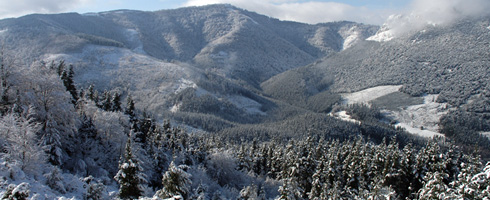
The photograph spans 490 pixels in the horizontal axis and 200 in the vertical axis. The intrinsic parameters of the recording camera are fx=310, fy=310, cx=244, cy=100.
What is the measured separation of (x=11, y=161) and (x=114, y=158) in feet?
66.5

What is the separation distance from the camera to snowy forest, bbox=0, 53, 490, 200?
25.2 meters

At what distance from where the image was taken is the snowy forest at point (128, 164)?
82.6 feet

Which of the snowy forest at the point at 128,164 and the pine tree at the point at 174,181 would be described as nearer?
the pine tree at the point at 174,181

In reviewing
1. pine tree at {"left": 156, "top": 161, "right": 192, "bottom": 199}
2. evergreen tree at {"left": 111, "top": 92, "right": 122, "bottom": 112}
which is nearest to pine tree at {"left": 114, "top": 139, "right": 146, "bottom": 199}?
pine tree at {"left": 156, "top": 161, "right": 192, "bottom": 199}

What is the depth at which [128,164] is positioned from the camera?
25.1 metres

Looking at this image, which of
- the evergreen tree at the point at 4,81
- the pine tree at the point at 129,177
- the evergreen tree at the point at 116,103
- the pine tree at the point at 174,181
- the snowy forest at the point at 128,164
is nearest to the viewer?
the pine tree at the point at 174,181

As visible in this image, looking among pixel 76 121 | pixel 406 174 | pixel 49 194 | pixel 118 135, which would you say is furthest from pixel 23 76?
pixel 406 174

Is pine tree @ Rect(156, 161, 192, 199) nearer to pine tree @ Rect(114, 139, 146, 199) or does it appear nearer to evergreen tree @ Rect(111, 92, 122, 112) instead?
pine tree @ Rect(114, 139, 146, 199)

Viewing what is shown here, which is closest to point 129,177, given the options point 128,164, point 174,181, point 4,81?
point 128,164

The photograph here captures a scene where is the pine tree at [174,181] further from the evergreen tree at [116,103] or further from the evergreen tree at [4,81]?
the evergreen tree at [116,103]

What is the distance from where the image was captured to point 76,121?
146ft

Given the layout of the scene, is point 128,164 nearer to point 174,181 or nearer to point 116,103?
point 174,181

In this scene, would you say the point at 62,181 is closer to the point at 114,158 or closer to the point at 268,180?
the point at 114,158

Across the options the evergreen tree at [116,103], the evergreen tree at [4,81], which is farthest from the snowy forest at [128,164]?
the evergreen tree at [4,81]
